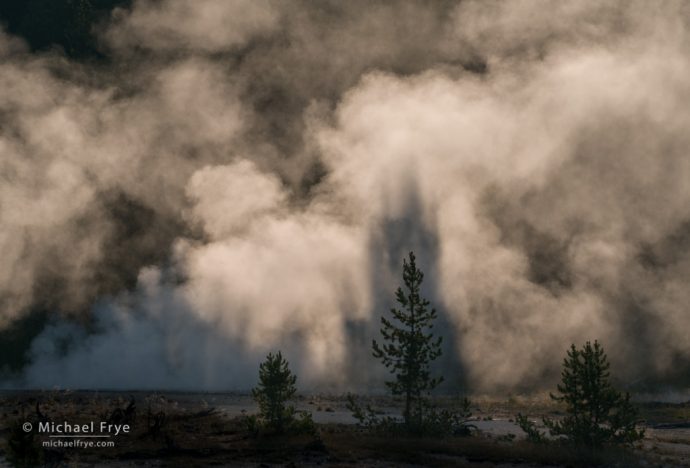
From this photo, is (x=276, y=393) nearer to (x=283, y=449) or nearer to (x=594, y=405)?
(x=283, y=449)

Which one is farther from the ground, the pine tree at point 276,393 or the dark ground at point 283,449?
the pine tree at point 276,393

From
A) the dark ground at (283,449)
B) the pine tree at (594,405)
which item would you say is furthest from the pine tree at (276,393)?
the pine tree at (594,405)

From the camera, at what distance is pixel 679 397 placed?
108562 millimetres

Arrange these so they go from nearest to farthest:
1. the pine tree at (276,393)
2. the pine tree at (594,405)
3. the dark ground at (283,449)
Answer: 1. the dark ground at (283,449)
2. the pine tree at (594,405)
3. the pine tree at (276,393)

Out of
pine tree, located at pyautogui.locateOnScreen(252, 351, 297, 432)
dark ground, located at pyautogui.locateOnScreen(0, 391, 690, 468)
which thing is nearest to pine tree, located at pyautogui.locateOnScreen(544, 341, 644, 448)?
dark ground, located at pyautogui.locateOnScreen(0, 391, 690, 468)

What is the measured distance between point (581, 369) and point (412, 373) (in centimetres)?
1056

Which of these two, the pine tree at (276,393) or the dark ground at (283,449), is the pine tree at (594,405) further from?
the pine tree at (276,393)

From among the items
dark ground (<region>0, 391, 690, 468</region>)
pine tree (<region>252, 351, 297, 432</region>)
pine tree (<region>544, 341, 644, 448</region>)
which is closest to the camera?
dark ground (<region>0, 391, 690, 468</region>)

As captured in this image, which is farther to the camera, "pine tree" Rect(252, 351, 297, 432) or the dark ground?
"pine tree" Rect(252, 351, 297, 432)

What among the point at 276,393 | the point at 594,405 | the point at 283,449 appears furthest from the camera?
the point at 276,393

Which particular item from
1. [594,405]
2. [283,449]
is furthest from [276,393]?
[594,405]

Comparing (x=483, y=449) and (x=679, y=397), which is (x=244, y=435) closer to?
(x=483, y=449)

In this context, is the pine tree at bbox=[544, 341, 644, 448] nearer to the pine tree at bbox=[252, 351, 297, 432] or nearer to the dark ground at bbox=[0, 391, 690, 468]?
the dark ground at bbox=[0, 391, 690, 468]

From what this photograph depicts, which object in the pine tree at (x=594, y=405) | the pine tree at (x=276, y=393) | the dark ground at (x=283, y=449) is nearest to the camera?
the dark ground at (x=283, y=449)
